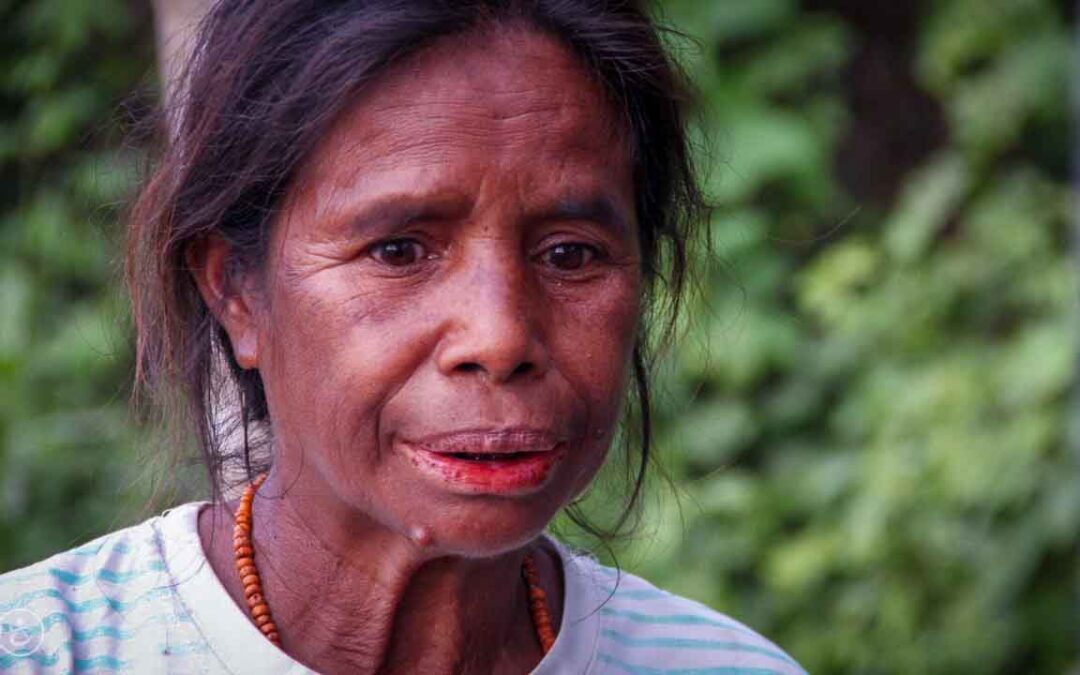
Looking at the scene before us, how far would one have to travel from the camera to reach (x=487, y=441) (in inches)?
74.0

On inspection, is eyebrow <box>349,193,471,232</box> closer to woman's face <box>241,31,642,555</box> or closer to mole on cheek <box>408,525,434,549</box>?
woman's face <box>241,31,642,555</box>

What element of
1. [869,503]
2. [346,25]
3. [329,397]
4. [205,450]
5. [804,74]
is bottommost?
[869,503]

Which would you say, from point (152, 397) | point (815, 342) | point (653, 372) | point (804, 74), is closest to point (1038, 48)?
point (804, 74)

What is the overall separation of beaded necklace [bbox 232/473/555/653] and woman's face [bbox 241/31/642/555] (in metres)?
0.18

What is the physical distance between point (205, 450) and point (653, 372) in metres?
0.73

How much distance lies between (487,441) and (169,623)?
477mm

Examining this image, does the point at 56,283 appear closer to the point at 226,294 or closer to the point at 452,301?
the point at 226,294

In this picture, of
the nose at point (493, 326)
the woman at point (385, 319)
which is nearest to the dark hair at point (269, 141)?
the woman at point (385, 319)

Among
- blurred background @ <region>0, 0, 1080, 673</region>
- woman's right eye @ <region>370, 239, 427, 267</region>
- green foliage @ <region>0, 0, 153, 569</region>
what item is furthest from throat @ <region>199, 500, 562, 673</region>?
green foliage @ <region>0, 0, 153, 569</region>

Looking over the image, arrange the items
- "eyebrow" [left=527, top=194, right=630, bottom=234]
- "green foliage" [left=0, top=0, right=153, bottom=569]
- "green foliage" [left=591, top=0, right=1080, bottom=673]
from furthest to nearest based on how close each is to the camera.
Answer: "green foliage" [left=0, top=0, right=153, bottom=569] < "green foliage" [left=591, top=0, right=1080, bottom=673] < "eyebrow" [left=527, top=194, right=630, bottom=234]

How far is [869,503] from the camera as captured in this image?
4926 mm

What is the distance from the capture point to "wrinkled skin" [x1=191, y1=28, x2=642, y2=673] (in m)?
1.91

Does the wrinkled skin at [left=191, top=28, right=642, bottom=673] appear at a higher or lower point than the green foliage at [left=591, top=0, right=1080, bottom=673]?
higher

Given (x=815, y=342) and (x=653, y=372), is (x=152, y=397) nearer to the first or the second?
(x=653, y=372)
